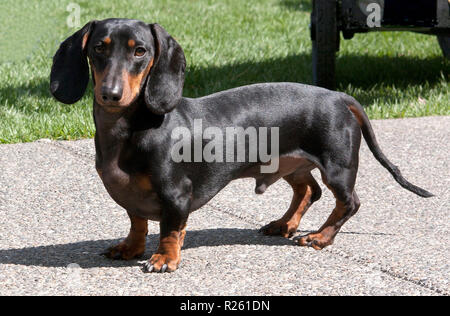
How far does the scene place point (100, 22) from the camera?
11.0ft

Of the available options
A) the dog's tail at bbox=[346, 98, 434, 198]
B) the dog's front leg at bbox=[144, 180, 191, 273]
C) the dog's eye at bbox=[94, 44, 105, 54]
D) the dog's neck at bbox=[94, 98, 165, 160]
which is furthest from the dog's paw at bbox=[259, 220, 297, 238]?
the dog's eye at bbox=[94, 44, 105, 54]

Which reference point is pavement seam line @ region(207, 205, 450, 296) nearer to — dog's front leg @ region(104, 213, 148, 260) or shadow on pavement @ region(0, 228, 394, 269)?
shadow on pavement @ region(0, 228, 394, 269)

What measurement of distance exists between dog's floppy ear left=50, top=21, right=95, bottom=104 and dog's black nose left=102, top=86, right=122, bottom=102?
39cm

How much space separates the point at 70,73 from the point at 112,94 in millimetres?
466

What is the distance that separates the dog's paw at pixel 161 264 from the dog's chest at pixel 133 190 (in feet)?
0.57

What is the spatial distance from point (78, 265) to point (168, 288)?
1.67 feet

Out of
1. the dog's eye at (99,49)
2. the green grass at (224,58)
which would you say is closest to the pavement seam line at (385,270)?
the dog's eye at (99,49)

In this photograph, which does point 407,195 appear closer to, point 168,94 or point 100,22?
point 168,94

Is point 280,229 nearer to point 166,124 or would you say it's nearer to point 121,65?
point 166,124

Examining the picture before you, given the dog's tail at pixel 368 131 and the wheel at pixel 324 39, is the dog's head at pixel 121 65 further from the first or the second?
the wheel at pixel 324 39

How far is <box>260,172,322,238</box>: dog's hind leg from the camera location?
401cm

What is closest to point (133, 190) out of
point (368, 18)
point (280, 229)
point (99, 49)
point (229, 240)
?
point (99, 49)
